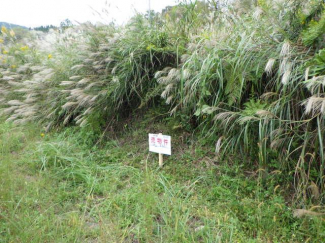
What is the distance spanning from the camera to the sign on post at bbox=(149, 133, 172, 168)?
3.07 m

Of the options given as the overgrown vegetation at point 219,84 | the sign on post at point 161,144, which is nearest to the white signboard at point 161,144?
the sign on post at point 161,144

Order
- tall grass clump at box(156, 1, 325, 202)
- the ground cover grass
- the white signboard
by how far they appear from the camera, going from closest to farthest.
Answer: the ground cover grass, tall grass clump at box(156, 1, 325, 202), the white signboard

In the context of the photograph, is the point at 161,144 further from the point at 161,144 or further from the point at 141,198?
the point at 141,198

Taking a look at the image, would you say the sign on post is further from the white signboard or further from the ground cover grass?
the ground cover grass

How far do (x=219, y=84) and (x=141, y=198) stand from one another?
1.54m

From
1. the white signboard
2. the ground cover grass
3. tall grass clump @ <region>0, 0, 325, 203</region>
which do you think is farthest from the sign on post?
tall grass clump @ <region>0, 0, 325, 203</region>

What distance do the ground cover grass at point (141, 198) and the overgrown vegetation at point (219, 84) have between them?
0.06 meters

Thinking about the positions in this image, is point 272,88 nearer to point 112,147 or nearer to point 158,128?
point 158,128

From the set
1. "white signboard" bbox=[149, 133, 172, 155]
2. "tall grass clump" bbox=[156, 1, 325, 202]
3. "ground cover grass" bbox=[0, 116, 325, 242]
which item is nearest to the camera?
"ground cover grass" bbox=[0, 116, 325, 242]

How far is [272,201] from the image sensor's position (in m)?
2.42

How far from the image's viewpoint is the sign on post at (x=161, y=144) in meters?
3.07

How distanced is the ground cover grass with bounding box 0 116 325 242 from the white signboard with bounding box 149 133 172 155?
21cm

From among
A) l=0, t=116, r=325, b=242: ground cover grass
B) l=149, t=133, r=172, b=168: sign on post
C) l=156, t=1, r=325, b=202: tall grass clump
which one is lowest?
l=0, t=116, r=325, b=242: ground cover grass

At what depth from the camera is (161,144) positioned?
3.14 meters
